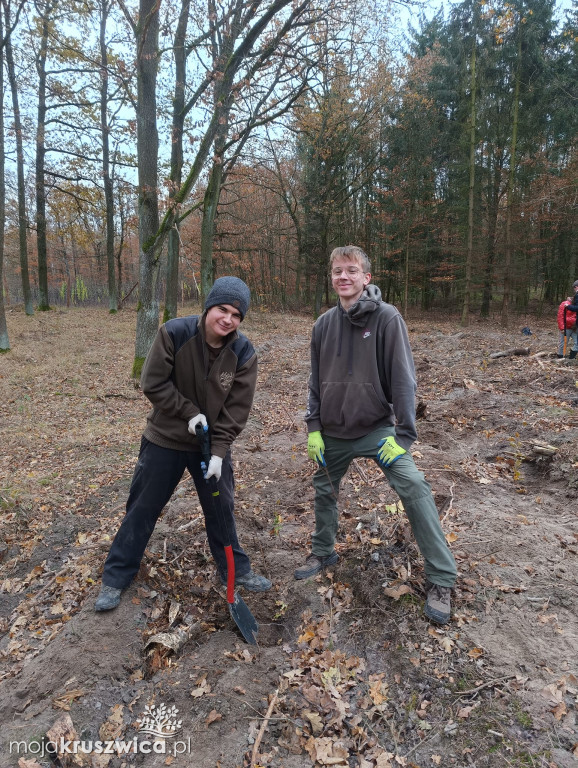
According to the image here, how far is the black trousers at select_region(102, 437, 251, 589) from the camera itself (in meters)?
3.01

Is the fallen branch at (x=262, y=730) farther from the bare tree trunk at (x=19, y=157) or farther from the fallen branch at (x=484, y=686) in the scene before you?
the bare tree trunk at (x=19, y=157)

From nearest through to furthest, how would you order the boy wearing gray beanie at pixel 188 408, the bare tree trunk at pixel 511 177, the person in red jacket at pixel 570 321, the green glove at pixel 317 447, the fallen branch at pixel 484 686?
the fallen branch at pixel 484 686 < the boy wearing gray beanie at pixel 188 408 < the green glove at pixel 317 447 < the person in red jacket at pixel 570 321 < the bare tree trunk at pixel 511 177

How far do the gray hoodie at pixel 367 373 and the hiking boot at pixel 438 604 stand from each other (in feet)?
3.26

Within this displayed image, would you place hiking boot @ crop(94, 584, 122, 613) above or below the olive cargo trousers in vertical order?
below

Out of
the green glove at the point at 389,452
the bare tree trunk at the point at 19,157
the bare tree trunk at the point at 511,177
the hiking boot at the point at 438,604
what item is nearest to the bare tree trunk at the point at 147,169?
the green glove at the point at 389,452

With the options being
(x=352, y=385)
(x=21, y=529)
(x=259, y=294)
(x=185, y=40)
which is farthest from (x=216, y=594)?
(x=259, y=294)

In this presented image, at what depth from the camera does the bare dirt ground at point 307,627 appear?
2.24m

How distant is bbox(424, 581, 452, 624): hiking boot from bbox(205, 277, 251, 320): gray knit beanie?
2.31 meters

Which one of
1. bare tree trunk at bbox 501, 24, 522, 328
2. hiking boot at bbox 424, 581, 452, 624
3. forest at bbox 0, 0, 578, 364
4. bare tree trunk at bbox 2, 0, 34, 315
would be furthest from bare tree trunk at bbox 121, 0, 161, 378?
bare tree trunk at bbox 501, 24, 522, 328

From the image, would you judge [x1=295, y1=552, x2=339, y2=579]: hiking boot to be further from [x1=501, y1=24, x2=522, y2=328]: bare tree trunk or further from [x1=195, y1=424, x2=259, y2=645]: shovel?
[x1=501, y1=24, x2=522, y2=328]: bare tree trunk

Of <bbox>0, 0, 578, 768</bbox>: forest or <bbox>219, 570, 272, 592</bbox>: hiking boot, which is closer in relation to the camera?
<bbox>0, 0, 578, 768</bbox>: forest

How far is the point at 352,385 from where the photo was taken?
3072mm

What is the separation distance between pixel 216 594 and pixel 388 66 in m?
26.5

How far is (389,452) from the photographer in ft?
9.36
